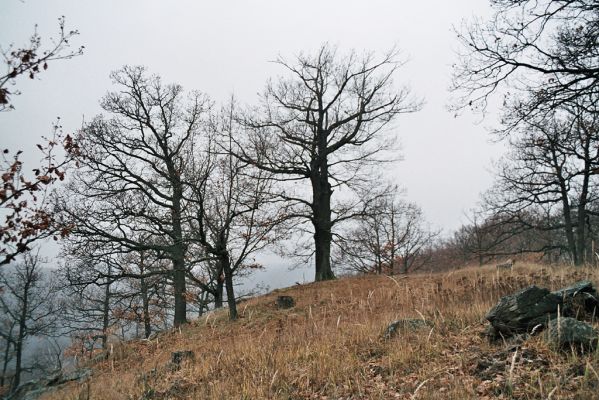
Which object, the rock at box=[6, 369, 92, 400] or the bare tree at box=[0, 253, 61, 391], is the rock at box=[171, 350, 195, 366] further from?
the bare tree at box=[0, 253, 61, 391]

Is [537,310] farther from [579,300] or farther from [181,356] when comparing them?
[181,356]

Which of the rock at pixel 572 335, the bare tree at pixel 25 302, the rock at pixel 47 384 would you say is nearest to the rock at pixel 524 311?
the rock at pixel 572 335

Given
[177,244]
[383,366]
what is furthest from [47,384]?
[383,366]

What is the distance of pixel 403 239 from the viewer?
29406 mm

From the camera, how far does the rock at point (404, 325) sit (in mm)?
4895

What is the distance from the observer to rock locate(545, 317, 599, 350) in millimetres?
3225

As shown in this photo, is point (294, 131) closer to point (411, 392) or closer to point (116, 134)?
point (116, 134)

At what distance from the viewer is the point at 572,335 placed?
10.8ft

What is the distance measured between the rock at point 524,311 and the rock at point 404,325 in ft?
3.36

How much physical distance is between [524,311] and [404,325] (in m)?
1.57

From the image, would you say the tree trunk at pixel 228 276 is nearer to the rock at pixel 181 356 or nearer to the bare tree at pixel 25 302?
the rock at pixel 181 356

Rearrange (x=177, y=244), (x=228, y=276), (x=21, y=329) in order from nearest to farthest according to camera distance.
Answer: (x=228, y=276)
(x=177, y=244)
(x=21, y=329)

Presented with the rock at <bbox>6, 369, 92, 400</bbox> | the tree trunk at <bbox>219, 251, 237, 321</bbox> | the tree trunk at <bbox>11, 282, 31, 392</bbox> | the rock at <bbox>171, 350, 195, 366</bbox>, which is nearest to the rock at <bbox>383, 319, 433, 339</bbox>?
the rock at <bbox>171, 350, 195, 366</bbox>

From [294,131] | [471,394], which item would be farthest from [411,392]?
[294,131]
